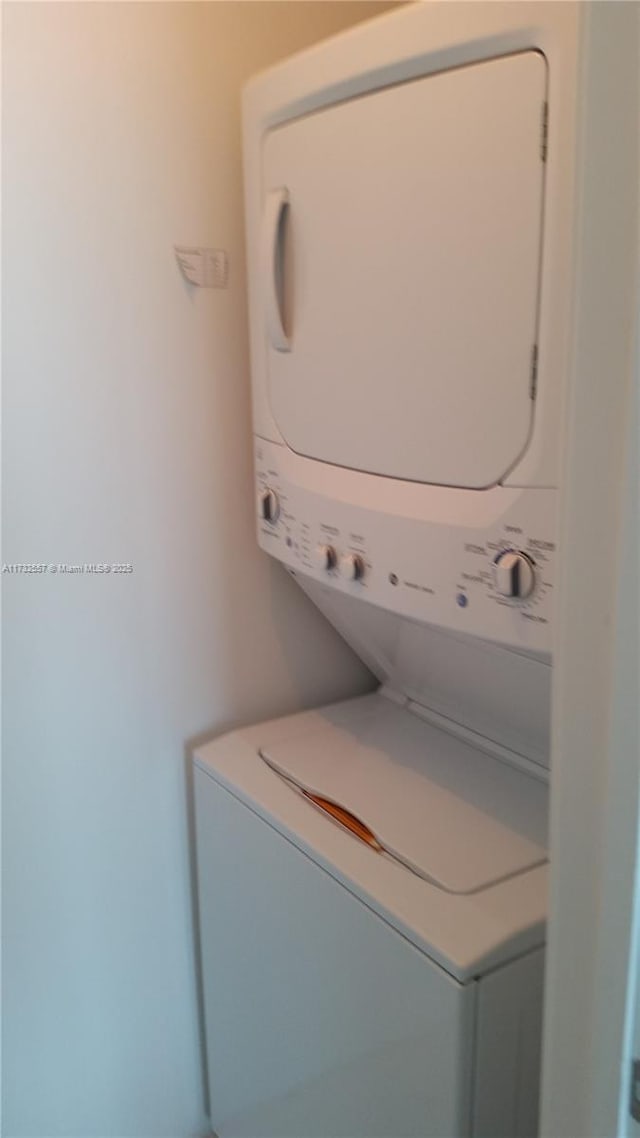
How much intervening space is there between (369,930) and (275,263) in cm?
97

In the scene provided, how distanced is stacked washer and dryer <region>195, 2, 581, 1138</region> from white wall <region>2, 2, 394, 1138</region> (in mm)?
111

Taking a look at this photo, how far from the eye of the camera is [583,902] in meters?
0.60

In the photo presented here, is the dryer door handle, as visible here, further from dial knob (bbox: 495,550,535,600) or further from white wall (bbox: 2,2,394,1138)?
dial knob (bbox: 495,550,535,600)

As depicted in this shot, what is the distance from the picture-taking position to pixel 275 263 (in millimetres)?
1343

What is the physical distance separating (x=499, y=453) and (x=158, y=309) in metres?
0.70

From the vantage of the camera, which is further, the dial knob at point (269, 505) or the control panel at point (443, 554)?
the dial knob at point (269, 505)

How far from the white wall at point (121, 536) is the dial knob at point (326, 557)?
0.30 metres

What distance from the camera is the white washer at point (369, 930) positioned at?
3.46ft

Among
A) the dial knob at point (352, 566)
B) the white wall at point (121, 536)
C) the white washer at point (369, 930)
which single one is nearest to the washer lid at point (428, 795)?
the white washer at point (369, 930)

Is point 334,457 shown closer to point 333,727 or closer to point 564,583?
point 333,727

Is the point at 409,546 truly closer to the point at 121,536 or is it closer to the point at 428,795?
the point at 428,795

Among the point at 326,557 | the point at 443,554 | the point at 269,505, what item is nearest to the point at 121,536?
the point at 269,505

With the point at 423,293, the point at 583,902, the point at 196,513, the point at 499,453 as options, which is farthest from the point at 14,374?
the point at 583,902

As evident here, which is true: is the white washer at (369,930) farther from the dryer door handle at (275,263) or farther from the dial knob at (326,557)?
the dryer door handle at (275,263)
